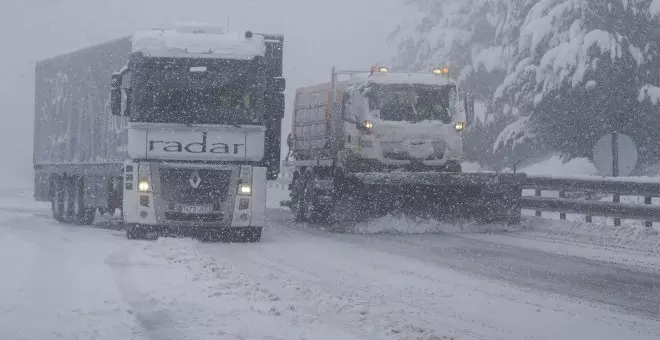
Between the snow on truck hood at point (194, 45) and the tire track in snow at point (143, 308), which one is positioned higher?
the snow on truck hood at point (194, 45)

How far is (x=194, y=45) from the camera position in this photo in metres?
17.0

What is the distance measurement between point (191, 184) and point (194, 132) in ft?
2.63

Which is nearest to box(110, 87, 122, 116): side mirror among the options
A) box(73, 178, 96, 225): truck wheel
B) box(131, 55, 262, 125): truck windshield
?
box(131, 55, 262, 125): truck windshield

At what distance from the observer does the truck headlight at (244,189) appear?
1675cm

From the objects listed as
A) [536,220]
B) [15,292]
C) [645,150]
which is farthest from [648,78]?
[15,292]

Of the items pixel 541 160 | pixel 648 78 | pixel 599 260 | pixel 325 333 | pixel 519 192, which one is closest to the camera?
pixel 325 333

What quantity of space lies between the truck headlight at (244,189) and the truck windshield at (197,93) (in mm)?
966

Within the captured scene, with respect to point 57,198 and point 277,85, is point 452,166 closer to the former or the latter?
point 277,85

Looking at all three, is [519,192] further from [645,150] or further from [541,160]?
[541,160]

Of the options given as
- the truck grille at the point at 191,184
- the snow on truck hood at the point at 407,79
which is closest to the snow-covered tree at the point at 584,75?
the snow on truck hood at the point at 407,79

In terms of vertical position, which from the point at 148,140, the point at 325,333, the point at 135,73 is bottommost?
the point at 325,333

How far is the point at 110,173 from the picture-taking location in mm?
19297

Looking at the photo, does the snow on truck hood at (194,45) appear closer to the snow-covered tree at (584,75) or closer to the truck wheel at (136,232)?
the truck wheel at (136,232)

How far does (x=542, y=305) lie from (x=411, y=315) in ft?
4.56
